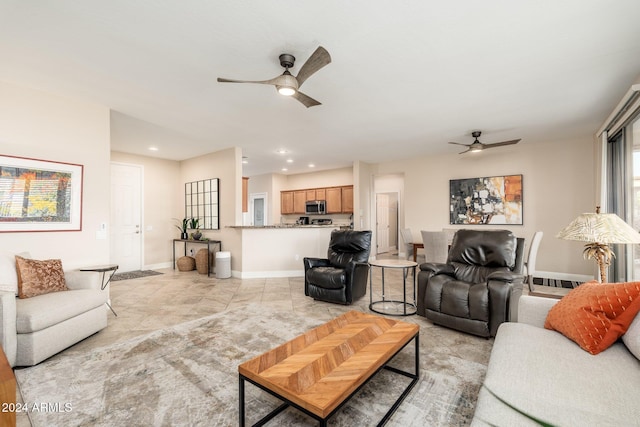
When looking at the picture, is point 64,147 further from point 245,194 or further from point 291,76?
point 245,194

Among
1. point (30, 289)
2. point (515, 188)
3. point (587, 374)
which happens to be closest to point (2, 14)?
point (30, 289)

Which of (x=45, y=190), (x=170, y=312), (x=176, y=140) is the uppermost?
(x=176, y=140)

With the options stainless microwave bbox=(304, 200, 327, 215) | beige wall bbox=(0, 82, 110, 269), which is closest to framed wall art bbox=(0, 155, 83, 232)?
beige wall bbox=(0, 82, 110, 269)

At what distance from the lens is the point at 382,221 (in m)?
9.31

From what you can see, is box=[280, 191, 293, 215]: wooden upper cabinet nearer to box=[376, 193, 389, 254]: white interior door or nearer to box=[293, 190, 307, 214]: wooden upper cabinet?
box=[293, 190, 307, 214]: wooden upper cabinet

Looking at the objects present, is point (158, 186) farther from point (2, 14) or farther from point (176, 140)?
point (2, 14)

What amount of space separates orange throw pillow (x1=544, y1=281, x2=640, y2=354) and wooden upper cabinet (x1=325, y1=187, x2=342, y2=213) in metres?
6.66

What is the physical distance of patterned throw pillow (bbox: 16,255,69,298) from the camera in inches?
105

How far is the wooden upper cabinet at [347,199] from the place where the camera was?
26.7 ft

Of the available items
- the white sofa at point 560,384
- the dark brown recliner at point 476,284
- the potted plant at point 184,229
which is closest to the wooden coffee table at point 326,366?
the white sofa at point 560,384

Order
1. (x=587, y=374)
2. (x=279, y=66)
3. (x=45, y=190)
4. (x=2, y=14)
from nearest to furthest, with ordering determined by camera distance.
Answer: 1. (x=587, y=374)
2. (x=2, y=14)
3. (x=279, y=66)
4. (x=45, y=190)

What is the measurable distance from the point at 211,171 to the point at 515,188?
20.8 feet

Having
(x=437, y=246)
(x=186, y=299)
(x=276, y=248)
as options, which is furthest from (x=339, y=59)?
(x=276, y=248)

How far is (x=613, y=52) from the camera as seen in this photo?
103 inches
